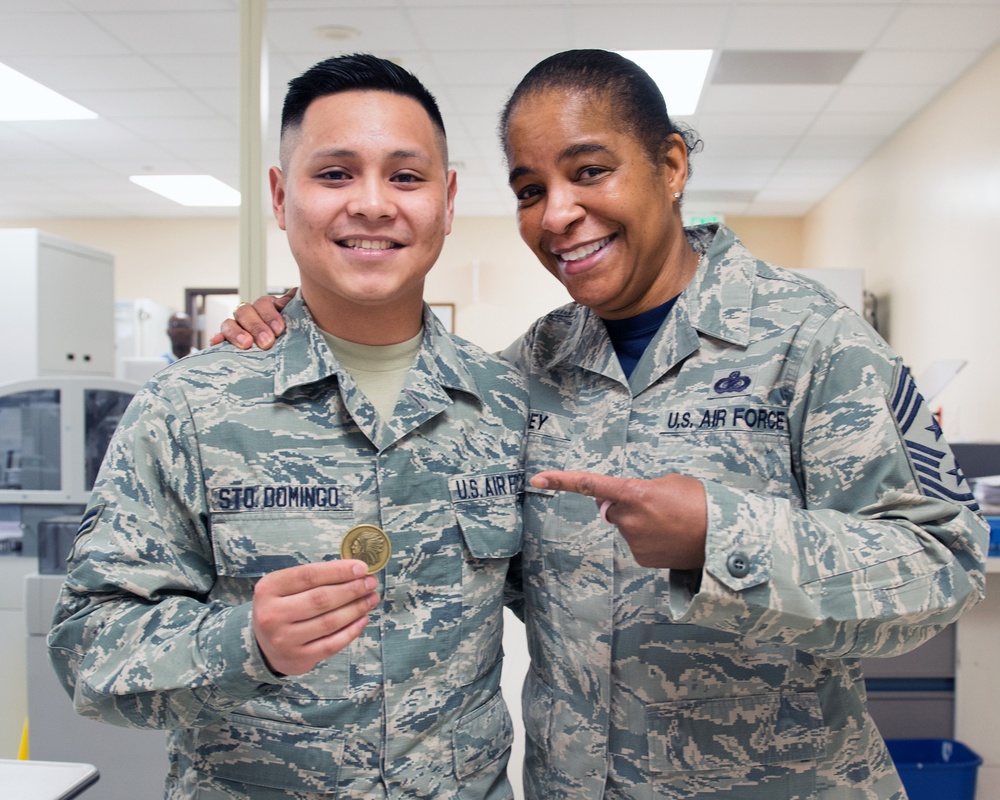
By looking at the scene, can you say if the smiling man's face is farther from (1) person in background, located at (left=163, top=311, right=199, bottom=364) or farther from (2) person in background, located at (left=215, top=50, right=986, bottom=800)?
(1) person in background, located at (left=163, top=311, right=199, bottom=364)

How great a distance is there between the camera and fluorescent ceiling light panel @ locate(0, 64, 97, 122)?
543cm

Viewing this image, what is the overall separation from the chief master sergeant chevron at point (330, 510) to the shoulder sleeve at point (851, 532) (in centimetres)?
41

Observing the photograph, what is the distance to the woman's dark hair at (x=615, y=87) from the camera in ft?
4.16

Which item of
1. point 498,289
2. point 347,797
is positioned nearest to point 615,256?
point 347,797

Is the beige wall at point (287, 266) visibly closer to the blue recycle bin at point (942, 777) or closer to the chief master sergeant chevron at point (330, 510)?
the blue recycle bin at point (942, 777)

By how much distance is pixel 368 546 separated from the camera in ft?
3.55

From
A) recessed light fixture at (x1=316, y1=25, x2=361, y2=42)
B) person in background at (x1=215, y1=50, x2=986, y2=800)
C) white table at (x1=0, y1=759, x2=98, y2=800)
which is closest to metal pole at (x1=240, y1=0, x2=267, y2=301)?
person in background at (x1=215, y1=50, x2=986, y2=800)

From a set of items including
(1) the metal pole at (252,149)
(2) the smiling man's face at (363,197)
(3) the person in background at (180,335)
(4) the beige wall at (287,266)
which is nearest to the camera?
(2) the smiling man's face at (363,197)

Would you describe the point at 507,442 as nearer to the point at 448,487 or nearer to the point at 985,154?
the point at 448,487

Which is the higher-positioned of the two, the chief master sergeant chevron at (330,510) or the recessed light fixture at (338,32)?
the recessed light fixture at (338,32)

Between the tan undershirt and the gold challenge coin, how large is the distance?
0.26m

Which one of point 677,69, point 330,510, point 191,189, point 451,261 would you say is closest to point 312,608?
point 330,510

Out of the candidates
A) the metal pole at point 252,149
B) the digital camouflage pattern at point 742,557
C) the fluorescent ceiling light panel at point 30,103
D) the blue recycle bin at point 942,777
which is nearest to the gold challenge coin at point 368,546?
the digital camouflage pattern at point 742,557

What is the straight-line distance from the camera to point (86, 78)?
5.36 metres
